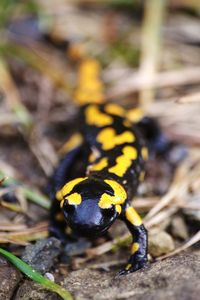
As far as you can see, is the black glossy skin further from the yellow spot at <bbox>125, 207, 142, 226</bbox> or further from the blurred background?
the blurred background

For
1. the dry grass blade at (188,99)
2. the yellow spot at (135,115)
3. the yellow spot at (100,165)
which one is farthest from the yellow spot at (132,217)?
the yellow spot at (135,115)

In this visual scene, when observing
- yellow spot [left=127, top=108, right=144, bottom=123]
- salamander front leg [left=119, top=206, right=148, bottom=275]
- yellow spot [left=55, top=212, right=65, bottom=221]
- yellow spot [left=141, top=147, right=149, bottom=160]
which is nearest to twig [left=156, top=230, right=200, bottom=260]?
salamander front leg [left=119, top=206, right=148, bottom=275]

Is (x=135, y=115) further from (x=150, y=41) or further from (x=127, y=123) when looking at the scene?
(x=150, y=41)

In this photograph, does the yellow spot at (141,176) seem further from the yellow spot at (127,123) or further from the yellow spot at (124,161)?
the yellow spot at (127,123)

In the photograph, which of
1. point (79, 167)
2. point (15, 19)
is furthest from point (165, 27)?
point (79, 167)

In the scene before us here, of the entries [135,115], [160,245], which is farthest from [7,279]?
[135,115]
